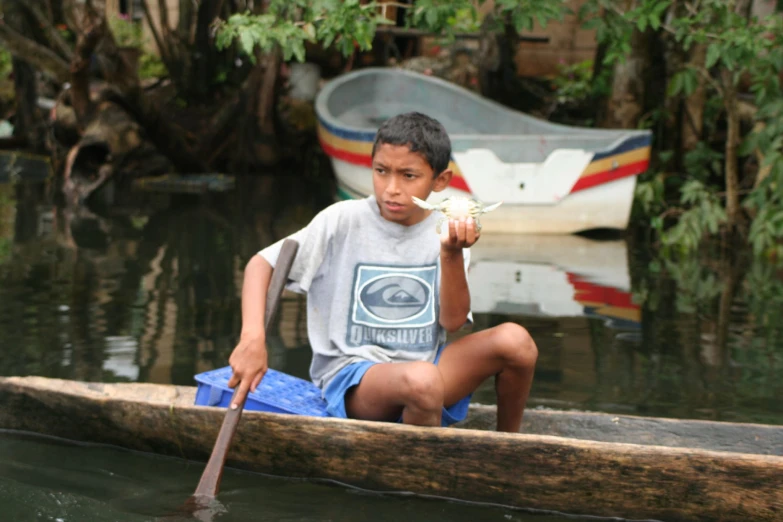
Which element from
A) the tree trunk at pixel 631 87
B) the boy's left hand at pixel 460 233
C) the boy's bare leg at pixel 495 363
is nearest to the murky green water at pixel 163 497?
the boy's bare leg at pixel 495 363

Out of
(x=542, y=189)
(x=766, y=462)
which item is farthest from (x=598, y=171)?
(x=766, y=462)

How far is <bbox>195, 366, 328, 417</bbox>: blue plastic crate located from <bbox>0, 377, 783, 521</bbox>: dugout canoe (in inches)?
5.0

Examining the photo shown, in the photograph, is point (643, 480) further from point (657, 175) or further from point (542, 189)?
point (657, 175)

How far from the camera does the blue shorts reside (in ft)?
9.37

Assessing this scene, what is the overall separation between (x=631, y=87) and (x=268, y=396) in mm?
6999

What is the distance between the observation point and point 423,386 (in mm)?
2734

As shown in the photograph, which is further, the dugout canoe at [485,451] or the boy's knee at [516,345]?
the boy's knee at [516,345]

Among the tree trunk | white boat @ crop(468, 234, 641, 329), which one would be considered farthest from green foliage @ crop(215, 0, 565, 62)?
the tree trunk

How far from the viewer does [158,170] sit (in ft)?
41.3

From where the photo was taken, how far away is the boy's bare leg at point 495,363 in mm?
2855

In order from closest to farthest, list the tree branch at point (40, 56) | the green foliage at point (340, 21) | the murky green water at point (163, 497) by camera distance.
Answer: the murky green water at point (163, 497), the green foliage at point (340, 21), the tree branch at point (40, 56)

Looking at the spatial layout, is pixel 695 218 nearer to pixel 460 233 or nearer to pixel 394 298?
pixel 394 298

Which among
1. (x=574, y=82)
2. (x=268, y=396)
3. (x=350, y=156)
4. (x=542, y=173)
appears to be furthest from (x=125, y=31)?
(x=268, y=396)

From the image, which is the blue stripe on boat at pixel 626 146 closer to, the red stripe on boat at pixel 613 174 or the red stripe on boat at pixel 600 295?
the red stripe on boat at pixel 613 174
